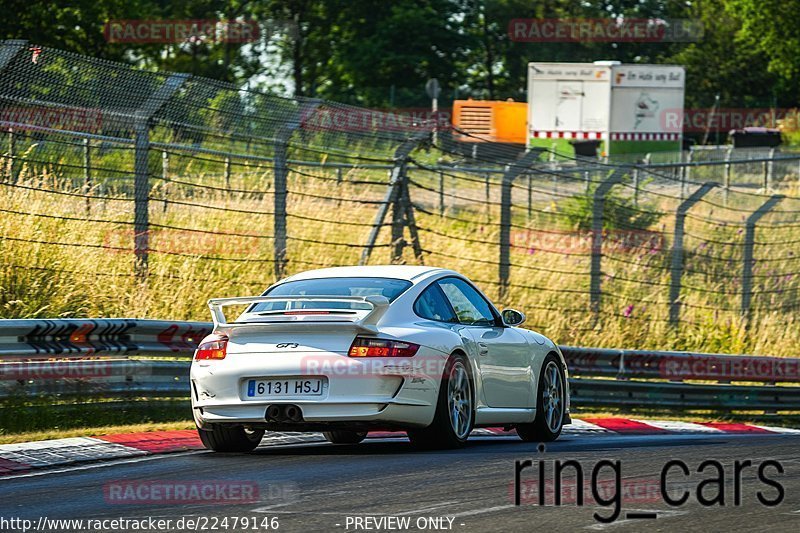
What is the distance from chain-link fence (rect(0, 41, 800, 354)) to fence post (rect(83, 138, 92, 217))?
3 cm

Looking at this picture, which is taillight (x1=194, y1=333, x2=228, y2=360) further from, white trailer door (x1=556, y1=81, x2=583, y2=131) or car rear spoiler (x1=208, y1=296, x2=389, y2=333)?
white trailer door (x1=556, y1=81, x2=583, y2=131)

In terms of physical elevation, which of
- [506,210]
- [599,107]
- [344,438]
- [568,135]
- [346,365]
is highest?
[599,107]

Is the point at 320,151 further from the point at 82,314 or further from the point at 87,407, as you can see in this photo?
the point at 87,407

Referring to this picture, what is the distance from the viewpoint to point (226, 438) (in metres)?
10.3

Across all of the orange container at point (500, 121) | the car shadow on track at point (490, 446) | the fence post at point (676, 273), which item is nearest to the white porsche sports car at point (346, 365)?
the car shadow on track at point (490, 446)

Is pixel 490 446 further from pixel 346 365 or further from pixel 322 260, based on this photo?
pixel 322 260

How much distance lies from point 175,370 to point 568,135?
30.2 metres

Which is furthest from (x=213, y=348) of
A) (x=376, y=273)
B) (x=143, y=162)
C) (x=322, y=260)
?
(x=322, y=260)

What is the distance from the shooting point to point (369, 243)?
17.1 m

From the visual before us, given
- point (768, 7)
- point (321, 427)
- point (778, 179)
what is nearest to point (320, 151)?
point (321, 427)

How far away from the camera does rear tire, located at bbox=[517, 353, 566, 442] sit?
1170cm

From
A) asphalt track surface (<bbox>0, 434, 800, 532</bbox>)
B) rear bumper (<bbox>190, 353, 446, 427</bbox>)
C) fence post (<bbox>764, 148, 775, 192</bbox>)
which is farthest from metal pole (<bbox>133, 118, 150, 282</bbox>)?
fence post (<bbox>764, 148, 775, 192</bbox>)

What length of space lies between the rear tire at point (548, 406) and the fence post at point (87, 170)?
4.88m

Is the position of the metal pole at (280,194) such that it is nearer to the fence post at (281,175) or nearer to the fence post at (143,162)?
the fence post at (281,175)
